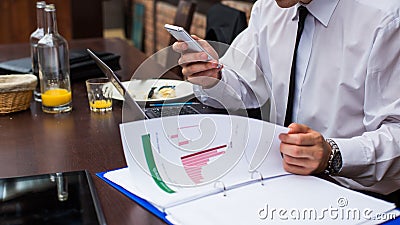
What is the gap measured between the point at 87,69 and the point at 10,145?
63cm

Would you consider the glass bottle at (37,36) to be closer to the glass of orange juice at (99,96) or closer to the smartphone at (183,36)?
the glass of orange juice at (99,96)

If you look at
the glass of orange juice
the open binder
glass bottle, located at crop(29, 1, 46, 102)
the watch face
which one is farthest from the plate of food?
the watch face

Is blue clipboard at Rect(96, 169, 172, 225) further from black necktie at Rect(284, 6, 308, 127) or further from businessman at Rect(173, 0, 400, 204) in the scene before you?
black necktie at Rect(284, 6, 308, 127)

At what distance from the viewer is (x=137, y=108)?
97cm

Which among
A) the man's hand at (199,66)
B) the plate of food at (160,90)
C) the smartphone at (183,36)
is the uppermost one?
the smartphone at (183,36)

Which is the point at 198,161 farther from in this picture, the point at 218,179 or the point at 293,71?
the point at 293,71

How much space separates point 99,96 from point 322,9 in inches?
25.5

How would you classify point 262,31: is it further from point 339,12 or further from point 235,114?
point 235,114

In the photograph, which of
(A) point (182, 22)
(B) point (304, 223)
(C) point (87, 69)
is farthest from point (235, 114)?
(A) point (182, 22)

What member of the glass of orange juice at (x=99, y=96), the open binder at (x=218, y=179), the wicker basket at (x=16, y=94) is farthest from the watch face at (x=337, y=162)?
the wicker basket at (x=16, y=94)

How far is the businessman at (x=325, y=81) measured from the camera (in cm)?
117

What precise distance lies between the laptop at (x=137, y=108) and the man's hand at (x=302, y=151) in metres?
0.23

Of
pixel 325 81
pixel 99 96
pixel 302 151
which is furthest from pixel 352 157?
pixel 99 96

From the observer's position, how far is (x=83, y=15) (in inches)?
160
